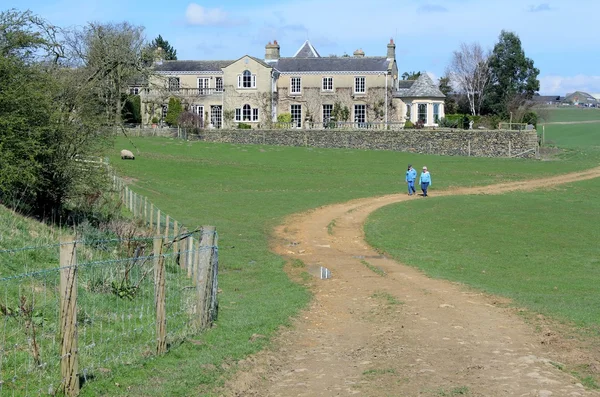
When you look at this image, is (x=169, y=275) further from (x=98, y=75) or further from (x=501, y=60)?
(x=501, y=60)

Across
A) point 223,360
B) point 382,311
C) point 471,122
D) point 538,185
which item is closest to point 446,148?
point 471,122

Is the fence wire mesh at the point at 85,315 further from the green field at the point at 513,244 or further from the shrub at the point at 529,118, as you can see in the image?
the shrub at the point at 529,118

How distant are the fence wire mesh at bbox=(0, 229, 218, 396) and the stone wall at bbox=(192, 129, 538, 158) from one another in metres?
58.4

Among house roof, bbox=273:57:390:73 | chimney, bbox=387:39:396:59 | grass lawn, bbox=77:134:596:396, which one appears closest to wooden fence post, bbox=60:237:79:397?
grass lawn, bbox=77:134:596:396

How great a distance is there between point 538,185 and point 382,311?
38.6m

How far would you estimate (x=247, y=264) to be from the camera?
23.4 m

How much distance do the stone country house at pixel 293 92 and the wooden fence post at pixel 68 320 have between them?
75.1 metres

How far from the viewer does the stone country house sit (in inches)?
3381

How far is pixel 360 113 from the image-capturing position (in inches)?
3430

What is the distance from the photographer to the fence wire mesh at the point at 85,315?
9.84 metres

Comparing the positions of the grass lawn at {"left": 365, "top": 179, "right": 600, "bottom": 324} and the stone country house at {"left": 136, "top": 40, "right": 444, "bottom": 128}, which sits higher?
the stone country house at {"left": 136, "top": 40, "right": 444, "bottom": 128}

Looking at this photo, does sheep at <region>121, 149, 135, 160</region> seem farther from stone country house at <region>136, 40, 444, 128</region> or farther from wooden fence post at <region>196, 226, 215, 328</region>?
wooden fence post at <region>196, 226, 215, 328</region>

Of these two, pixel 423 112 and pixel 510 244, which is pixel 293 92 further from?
pixel 510 244

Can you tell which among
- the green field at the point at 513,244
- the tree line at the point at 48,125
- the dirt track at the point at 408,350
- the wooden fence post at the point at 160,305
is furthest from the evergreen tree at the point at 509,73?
the wooden fence post at the point at 160,305
